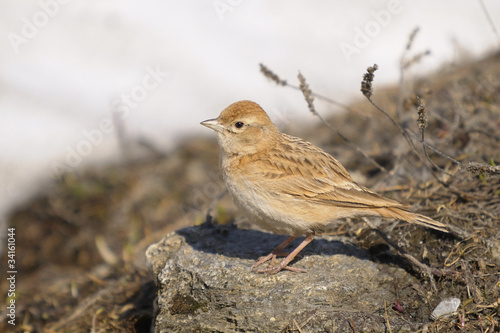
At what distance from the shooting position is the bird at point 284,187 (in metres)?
4.17

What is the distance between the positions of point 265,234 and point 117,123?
14.4ft

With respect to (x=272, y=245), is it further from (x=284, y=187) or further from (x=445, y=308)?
(x=445, y=308)

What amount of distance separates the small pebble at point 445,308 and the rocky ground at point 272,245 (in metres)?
0.05

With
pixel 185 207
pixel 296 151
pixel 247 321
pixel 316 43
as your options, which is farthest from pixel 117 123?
pixel 247 321

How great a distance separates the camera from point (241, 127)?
459 centimetres

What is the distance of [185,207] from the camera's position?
7695mm

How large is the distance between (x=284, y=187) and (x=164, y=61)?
222 inches

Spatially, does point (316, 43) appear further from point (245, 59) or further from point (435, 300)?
point (435, 300)

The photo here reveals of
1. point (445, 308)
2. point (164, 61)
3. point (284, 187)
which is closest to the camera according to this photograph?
point (445, 308)

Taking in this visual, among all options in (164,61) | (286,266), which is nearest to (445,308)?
(286,266)

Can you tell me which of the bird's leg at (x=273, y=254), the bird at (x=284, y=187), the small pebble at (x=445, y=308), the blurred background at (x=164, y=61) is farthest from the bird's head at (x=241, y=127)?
the blurred background at (x=164, y=61)

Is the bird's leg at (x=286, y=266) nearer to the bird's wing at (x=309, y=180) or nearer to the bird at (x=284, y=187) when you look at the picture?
the bird at (x=284, y=187)

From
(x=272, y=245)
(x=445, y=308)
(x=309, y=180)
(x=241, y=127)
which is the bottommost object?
(x=445, y=308)

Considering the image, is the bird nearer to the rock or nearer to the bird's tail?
the bird's tail
